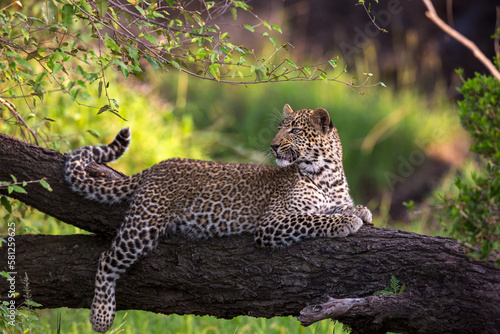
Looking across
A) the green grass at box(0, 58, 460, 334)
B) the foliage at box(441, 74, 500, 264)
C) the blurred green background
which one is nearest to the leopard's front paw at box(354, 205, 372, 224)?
the foliage at box(441, 74, 500, 264)

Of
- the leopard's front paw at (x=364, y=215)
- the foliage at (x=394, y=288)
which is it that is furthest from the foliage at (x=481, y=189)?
the leopard's front paw at (x=364, y=215)

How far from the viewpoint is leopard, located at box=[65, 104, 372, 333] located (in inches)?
255

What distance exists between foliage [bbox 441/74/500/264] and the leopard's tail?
3637mm

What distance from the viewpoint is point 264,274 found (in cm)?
600

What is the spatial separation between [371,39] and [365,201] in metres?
6.43

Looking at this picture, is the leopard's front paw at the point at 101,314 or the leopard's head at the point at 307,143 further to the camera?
the leopard's head at the point at 307,143

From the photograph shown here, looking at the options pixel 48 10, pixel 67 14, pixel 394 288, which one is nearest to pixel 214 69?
pixel 67 14

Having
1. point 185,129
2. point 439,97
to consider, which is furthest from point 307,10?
point 185,129

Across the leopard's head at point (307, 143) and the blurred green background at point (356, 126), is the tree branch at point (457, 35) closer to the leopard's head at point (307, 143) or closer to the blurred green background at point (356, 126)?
the leopard's head at point (307, 143)

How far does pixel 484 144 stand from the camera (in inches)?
172

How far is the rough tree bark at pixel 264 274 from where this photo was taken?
534cm

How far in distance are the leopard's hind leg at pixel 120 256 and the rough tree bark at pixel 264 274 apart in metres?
0.10

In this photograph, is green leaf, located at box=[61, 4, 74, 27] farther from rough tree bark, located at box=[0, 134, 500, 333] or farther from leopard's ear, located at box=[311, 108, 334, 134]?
leopard's ear, located at box=[311, 108, 334, 134]

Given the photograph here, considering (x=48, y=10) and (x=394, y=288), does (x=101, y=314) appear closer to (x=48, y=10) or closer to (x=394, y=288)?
(x=394, y=288)
